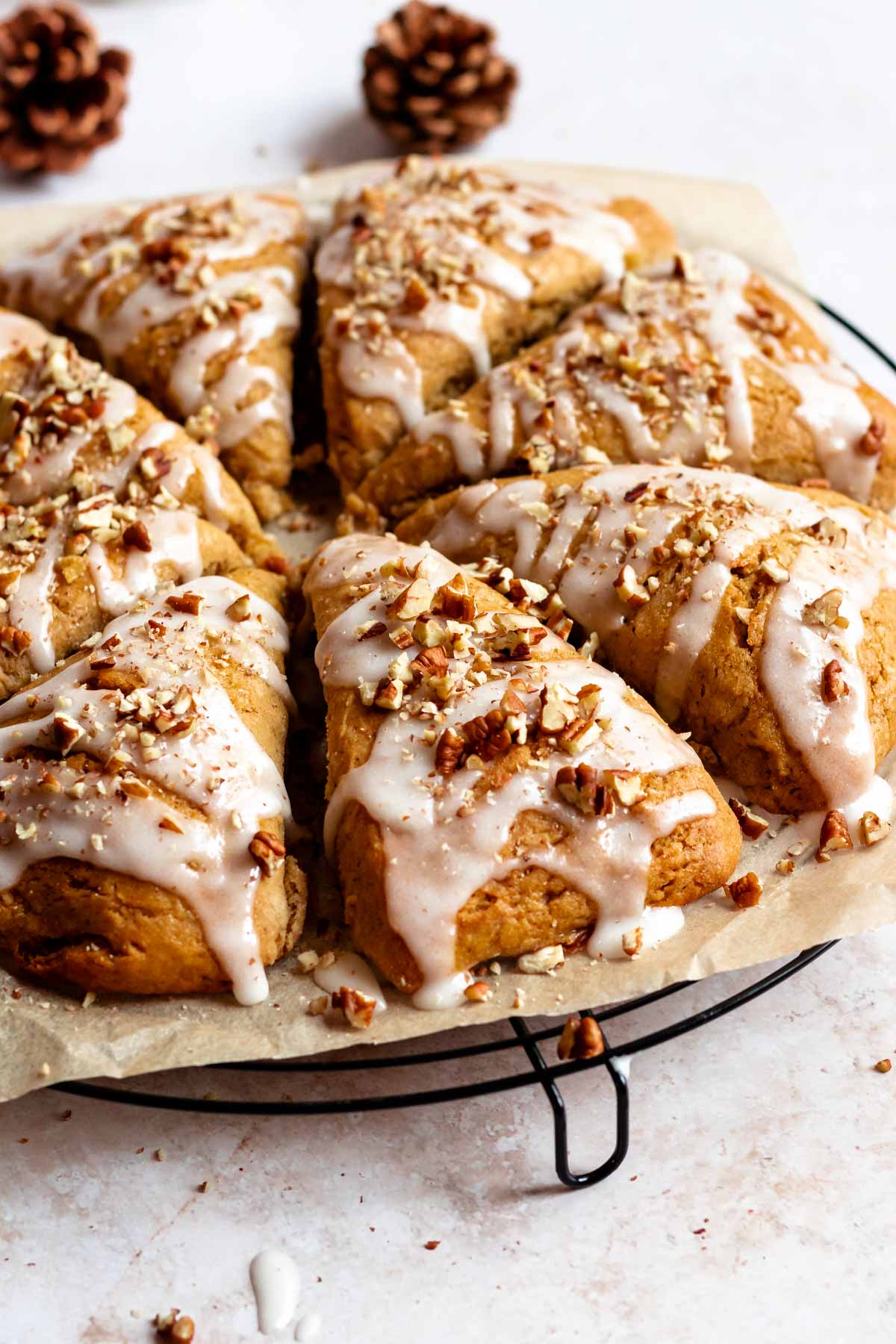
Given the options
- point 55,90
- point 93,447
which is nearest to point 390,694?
point 93,447

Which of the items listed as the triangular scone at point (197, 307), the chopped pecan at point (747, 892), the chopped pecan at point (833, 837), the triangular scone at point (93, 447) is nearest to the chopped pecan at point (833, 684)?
the chopped pecan at point (833, 837)

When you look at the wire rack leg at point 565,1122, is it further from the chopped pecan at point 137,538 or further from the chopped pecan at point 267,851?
the chopped pecan at point 137,538

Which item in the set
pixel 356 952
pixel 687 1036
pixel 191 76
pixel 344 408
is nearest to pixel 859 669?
pixel 687 1036

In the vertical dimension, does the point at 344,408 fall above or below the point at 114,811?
above

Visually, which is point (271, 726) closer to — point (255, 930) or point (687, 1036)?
point (255, 930)

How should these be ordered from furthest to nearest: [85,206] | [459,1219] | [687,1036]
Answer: [85,206] → [687,1036] → [459,1219]

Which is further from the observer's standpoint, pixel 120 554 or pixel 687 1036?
pixel 120 554
